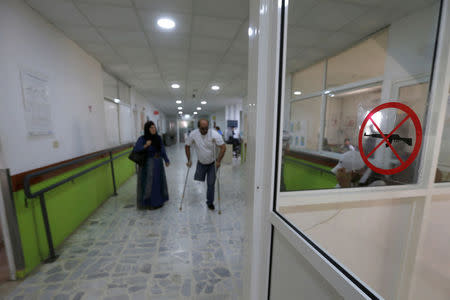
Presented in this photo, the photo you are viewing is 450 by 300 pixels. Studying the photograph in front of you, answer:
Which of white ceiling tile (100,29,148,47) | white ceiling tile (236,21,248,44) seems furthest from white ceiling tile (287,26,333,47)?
white ceiling tile (100,29,148,47)

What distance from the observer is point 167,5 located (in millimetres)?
2143

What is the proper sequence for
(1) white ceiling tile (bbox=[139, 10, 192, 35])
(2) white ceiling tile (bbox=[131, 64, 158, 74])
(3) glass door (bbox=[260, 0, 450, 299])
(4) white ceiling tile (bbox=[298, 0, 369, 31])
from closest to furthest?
(3) glass door (bbox=[260, 0, 450, 299]), (4) white ceiling tile (bbox=[298, 0, 369, 31]), (1) white ceiling tile (bbox=[139, 10, 192, 35]), (2) white ceiling tile (bbox=[131, 64, 158, 74])

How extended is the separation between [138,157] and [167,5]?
2.15 m

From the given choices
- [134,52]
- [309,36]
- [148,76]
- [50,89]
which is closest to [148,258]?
[50,89]

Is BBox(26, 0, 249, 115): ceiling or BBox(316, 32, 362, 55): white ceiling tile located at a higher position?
BBox(26, 0, 249, 115): ceiling

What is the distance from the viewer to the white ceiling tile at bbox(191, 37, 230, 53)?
300 cm

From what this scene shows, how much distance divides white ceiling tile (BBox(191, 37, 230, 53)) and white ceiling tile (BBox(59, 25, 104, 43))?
1.42 metres

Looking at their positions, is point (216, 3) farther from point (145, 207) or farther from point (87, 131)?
point (145, 207)

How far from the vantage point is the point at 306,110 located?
3662 mm

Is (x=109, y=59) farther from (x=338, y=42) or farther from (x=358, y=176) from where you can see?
(x=358, y=176)

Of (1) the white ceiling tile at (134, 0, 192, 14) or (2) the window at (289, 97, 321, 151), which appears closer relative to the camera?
(1) the white ceiling tile at (134, 0, 192, 14)

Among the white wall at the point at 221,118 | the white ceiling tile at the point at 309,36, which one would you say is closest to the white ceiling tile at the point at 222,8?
A: the white ceiling tile at the point at 309,36

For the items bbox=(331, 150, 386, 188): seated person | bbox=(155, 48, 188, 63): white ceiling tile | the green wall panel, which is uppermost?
bbox=(155, 48, 188, 63): white ceiling tile

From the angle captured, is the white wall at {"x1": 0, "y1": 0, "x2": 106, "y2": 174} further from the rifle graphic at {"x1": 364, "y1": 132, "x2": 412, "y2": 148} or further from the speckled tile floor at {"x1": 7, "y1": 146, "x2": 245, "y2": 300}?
the rifle graphic at {"x1": 364, "y1": 132, "x2": 412, "y2": 148}
